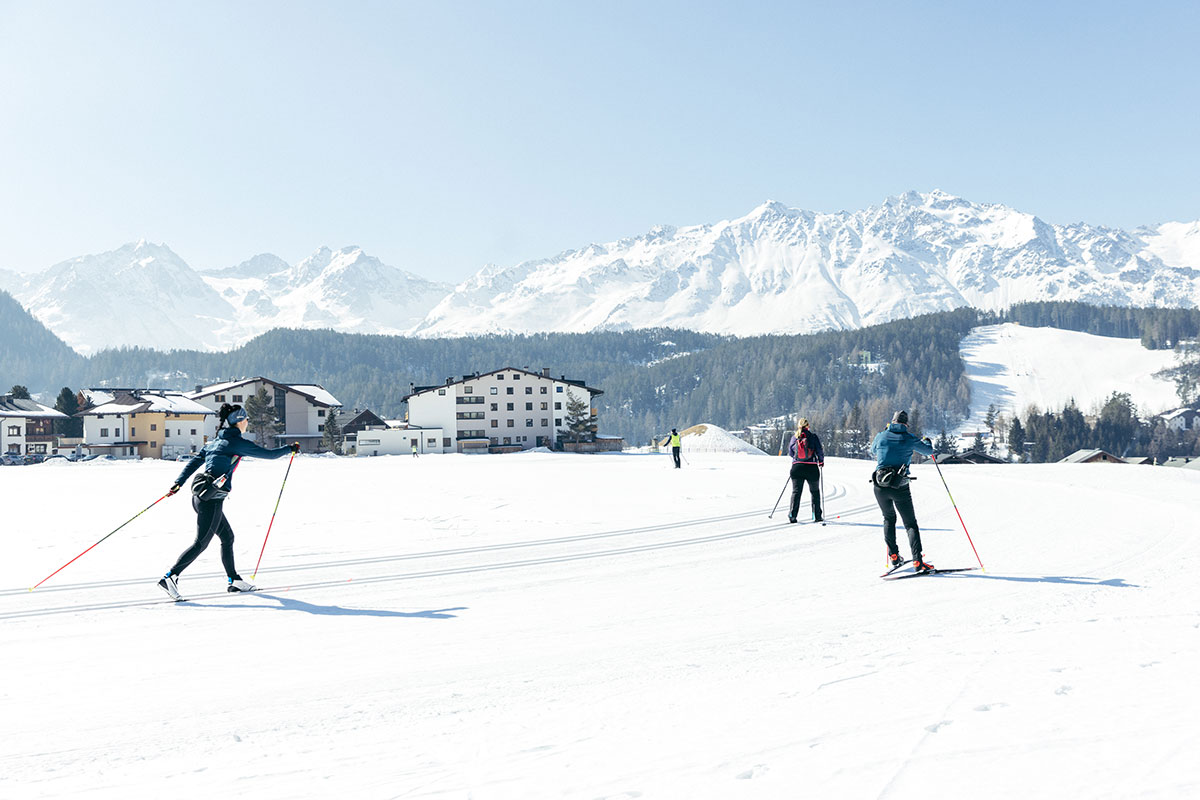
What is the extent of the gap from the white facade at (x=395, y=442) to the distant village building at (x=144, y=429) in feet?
72.4

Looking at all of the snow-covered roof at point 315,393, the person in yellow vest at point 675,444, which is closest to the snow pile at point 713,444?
the person in yellow vest at point 675,444

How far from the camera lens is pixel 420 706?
16.9 feet

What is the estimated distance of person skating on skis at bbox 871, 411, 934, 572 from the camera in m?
9.44

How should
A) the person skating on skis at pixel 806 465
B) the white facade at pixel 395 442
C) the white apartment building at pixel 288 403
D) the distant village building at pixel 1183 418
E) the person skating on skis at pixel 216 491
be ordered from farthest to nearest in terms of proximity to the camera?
1. the distant village building at pixel 1183 418
2. the white apartment building at pixel 288 403
3. the white facade at pixel 395 442
4. the person skating on skis at pixel 806 465
5. the person skating on skis at pixel 216 491

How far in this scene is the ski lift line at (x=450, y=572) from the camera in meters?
7.97

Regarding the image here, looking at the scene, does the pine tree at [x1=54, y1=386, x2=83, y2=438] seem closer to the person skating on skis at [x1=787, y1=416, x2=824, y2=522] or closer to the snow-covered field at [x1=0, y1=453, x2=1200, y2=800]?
the snow-covered field at [x1=0, y1=453, x2=1200, y2=800]

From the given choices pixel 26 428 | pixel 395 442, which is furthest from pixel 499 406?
pixel 26 428

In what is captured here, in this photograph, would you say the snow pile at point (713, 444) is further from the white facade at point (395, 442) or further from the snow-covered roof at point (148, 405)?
the snow-covered roof at point (148, 405)

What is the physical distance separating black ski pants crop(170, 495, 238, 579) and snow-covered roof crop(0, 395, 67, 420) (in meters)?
89.8

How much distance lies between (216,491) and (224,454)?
1.47 ft

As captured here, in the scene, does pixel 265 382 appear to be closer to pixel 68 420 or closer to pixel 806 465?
pixel 68 420

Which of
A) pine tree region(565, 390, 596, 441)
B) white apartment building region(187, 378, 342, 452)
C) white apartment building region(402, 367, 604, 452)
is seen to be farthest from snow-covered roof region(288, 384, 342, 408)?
pine tree region(565, 390, 596, 441)

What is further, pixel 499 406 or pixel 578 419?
pixel 499 406

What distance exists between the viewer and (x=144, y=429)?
262 ft
